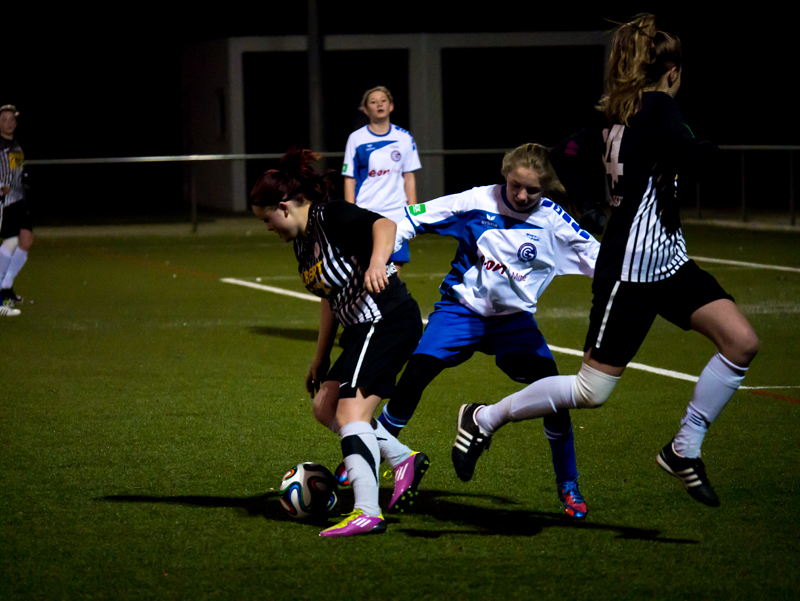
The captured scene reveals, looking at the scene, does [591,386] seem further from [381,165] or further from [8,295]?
[8,295]

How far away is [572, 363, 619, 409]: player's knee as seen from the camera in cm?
475

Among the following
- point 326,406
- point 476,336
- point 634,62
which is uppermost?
point 634,62

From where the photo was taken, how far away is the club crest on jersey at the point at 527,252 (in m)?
5.32

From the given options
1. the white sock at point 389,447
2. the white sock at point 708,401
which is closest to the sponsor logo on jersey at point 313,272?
the white sock at point 389,447

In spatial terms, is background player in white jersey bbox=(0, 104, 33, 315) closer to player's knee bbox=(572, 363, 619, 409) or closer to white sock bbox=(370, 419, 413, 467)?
white sock bbox=(370, 419, 413, 467)

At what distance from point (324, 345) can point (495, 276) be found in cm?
83

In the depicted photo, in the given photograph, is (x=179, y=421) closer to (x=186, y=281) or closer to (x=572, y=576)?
(x=572, y=576)

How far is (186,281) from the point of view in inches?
573

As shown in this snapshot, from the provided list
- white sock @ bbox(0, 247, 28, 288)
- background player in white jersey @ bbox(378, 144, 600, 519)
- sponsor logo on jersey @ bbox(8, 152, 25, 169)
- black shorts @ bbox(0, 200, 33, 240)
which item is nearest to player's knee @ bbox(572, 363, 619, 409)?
background player in white jersey @ bbox(378, 144, 600, 519)

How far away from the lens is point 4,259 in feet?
40.6

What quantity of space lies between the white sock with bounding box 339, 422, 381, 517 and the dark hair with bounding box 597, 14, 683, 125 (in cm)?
165

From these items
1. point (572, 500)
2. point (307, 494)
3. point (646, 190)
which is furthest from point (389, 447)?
point (646, 190)

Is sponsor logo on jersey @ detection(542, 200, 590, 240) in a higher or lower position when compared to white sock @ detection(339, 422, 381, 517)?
higher

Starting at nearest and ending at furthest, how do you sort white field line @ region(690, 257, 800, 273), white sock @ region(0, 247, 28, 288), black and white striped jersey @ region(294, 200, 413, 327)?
black and white striped jersey @ region(294, 200, 413, 327) → white sock @ region(0, 247, 28, 288) → white field line @ region(690, 257, 800, 273)
